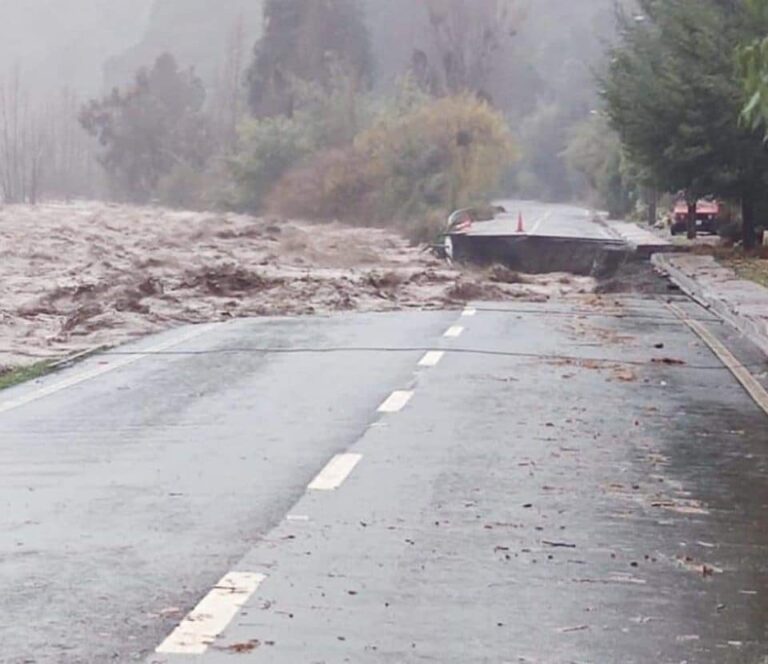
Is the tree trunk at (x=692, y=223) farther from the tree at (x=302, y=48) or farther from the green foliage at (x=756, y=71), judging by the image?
the green foliage at (x=756, y=71)

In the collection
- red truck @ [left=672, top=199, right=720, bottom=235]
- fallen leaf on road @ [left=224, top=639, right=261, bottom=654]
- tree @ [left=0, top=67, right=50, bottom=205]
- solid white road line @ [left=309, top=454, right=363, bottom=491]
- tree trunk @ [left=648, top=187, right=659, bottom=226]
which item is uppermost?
fallen leaf on road @ [left=224, top=639, right=261, bottom=654]

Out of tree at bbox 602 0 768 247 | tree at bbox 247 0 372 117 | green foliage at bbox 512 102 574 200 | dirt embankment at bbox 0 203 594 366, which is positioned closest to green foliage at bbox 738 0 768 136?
dirt embankment at bbox 0 203 594 366

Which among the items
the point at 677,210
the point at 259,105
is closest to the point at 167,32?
the point at 259,105

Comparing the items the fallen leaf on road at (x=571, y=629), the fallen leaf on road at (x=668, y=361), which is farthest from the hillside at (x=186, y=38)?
the fallen leaf on road at (x=571, y=629)

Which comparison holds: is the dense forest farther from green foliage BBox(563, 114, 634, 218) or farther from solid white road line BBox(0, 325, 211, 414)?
solid white road line BBox(0, 325, 211, 414)

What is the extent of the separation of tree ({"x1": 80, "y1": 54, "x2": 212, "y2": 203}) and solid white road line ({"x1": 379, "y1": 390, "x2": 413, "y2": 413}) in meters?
97.0

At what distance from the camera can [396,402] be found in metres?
14.5

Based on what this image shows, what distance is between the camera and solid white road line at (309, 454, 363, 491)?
1048 cm

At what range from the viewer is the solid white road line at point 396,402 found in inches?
556

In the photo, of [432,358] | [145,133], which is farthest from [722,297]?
[145,133]

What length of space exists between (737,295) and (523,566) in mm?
19666

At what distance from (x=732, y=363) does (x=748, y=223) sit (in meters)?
22.8

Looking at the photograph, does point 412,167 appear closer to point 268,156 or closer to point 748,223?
point 268,156

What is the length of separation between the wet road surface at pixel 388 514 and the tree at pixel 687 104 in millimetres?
18741
